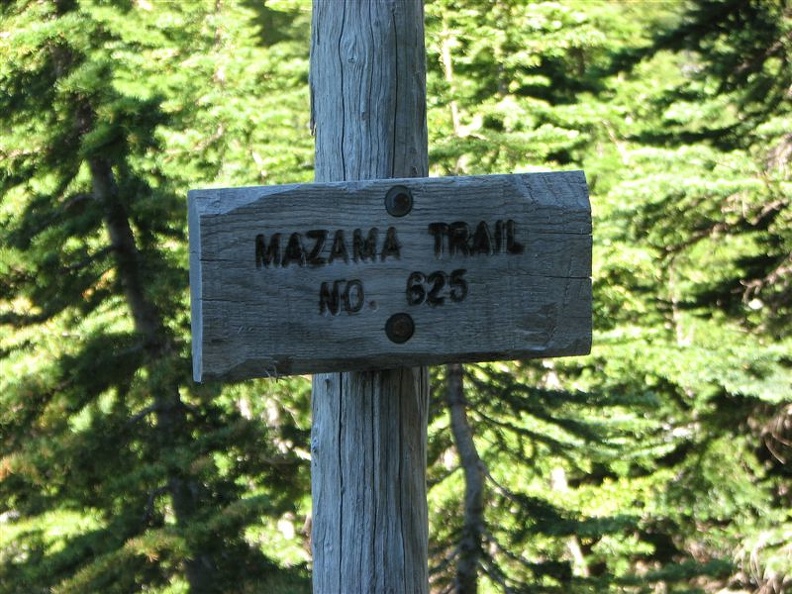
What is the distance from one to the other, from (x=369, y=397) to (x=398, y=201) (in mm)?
603

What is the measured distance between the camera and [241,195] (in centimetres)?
192

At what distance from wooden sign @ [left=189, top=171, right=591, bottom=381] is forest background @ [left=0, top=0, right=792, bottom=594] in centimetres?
321

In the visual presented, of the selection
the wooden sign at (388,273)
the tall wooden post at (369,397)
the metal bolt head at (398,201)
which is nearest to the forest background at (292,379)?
the tall wooden post at (369,397)

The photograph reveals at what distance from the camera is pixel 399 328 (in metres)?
2.02

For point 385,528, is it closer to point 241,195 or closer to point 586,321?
point 586,321

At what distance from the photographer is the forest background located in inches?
228

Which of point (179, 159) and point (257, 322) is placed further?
point (179, 159)

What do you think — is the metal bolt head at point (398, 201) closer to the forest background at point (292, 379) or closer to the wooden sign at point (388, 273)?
the wooden sign at point (388, 273)

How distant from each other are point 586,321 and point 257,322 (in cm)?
74

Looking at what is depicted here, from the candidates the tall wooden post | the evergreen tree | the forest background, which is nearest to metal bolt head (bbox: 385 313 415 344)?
the tall wooden post

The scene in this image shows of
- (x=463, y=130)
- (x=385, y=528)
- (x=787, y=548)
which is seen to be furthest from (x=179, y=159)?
(x=787, y=548)

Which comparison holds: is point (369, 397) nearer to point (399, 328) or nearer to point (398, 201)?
point (399, 328)

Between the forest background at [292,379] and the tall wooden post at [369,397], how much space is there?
270 centimetres

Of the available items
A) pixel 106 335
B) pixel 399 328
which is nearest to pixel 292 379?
pixel 106 335
